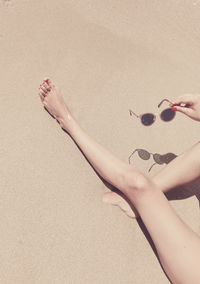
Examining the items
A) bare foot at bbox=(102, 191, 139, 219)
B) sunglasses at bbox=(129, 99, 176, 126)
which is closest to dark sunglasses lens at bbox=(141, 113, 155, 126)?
sunglasses at bbox=(129, 99, 176, 126)

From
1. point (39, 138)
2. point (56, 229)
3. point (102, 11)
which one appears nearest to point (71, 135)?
point (39, 138)

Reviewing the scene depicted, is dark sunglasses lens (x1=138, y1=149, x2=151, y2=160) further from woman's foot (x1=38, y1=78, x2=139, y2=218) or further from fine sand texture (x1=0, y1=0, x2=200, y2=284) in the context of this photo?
woman's foot (x1=38, y1=78, x2=139, y2=218)

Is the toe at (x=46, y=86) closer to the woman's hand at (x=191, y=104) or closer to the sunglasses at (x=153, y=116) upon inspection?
the sunglasses at (x=153, y=116)

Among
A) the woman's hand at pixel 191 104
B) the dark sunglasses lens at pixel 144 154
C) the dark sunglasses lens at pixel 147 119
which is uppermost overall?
the dark sunglasses lens at pixel 147 119

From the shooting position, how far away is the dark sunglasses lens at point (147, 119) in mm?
2432

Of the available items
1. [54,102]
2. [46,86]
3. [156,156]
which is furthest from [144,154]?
[46,86]

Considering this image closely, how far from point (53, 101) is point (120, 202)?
77cm

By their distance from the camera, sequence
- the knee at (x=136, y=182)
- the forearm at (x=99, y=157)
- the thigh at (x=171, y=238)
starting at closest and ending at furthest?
the thigh at (x=171, y=238)
the knee at (x=136, y=182)
the forearm at (x=99, y=157)

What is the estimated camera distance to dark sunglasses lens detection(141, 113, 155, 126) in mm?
2432

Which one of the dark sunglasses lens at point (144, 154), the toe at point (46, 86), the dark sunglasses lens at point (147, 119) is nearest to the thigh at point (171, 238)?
the dark sunglasses lens at point (144, 154)

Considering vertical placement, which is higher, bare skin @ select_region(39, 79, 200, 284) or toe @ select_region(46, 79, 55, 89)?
toe @ select_region(46, 79, 55, 89)

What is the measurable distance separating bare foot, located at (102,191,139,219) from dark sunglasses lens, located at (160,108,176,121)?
70 centimetres

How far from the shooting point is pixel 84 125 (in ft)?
7.59

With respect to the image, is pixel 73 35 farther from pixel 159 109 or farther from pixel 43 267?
pixel 43 267
